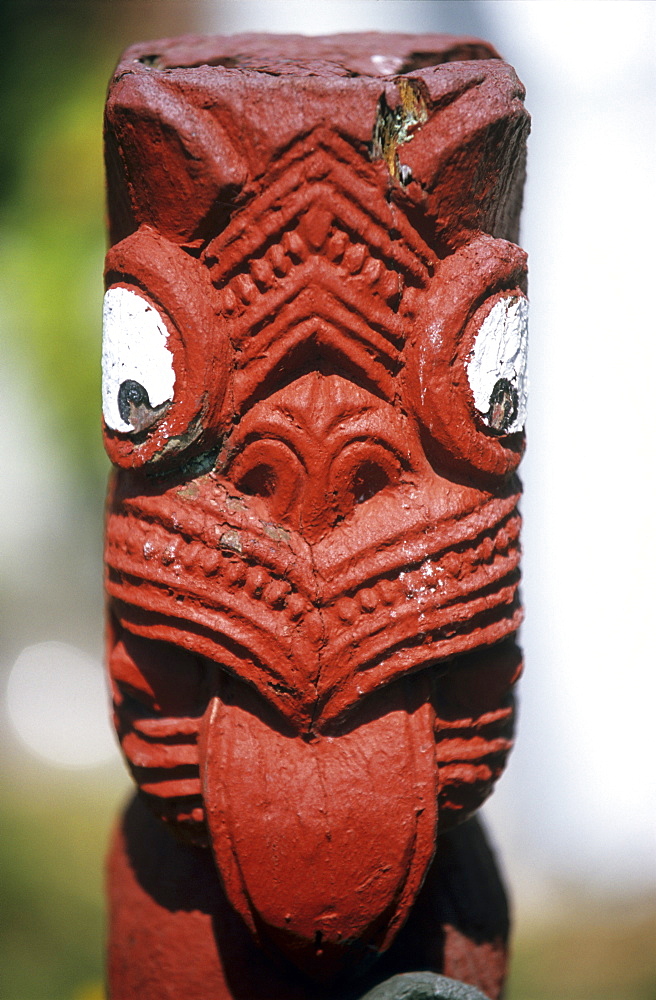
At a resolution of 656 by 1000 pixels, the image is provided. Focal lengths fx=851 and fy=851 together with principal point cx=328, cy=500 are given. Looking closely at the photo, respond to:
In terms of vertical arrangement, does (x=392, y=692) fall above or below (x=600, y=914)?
above

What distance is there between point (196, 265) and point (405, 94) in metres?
0.31

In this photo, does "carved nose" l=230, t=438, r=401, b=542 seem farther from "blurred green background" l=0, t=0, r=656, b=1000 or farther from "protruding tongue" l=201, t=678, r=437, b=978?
"blurred green background" l=0, t=0, r=656, b=1000

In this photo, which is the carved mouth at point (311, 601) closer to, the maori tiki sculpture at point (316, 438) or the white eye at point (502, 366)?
the maori tiki sculpture at point (316, 438)

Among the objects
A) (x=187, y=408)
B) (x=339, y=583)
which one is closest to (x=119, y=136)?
(x=187, y=408)

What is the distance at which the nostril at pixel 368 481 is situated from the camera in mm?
998

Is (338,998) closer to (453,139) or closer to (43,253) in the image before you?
(453,139)

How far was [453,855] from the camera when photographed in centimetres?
130

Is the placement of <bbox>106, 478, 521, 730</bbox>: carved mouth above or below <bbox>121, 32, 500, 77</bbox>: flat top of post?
below

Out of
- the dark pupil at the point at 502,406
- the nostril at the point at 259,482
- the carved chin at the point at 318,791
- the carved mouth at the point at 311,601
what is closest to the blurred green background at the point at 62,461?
the carved chin at the point at 318,791

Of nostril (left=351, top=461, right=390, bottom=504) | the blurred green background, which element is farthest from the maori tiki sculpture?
the blurred green background

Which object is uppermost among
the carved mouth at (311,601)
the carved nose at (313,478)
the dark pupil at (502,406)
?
the dark pupil at (502,406)

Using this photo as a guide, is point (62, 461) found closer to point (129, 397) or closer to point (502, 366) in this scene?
point (129, 397)

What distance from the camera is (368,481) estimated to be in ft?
3.32

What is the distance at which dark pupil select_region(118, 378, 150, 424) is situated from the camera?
1.01 meters
